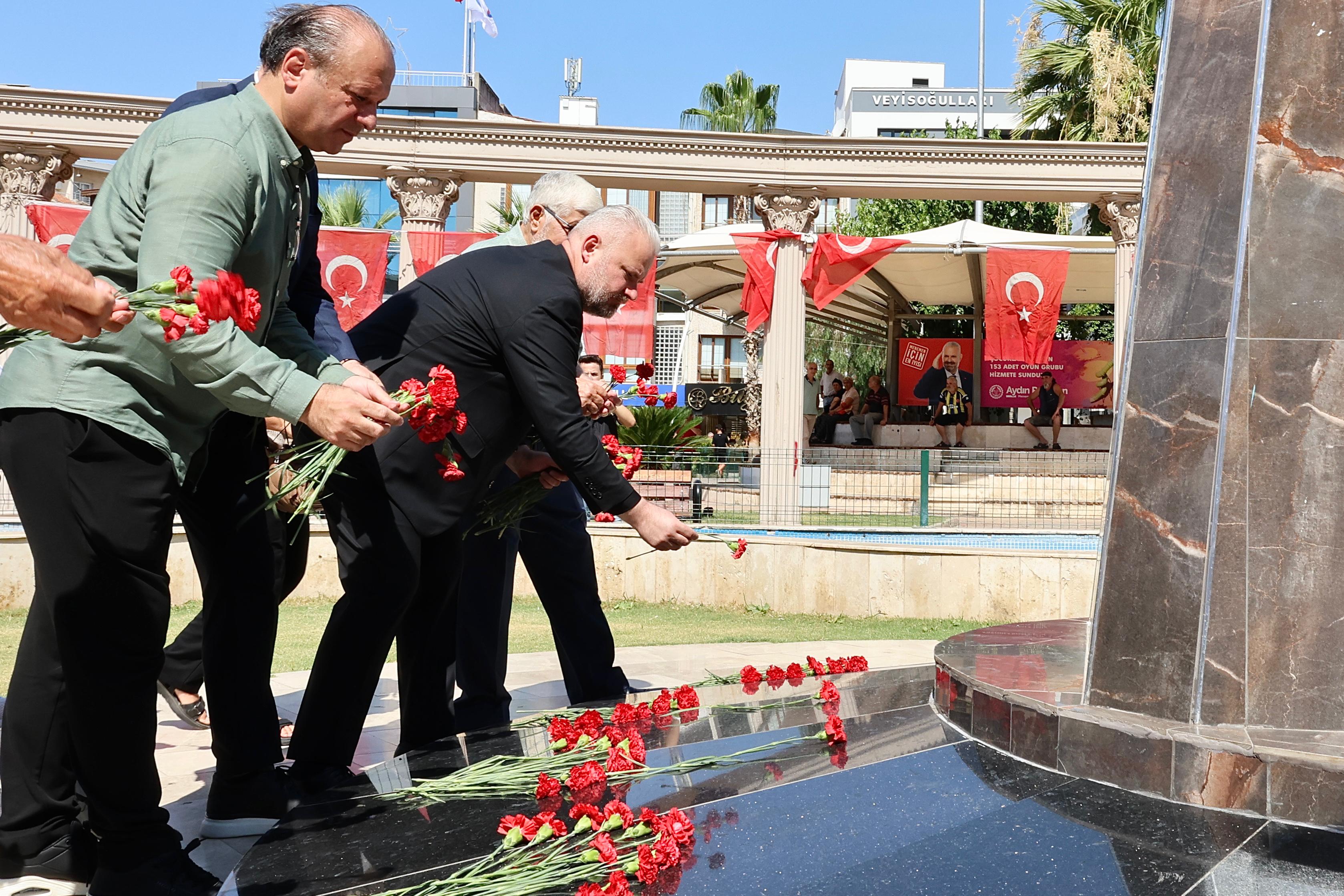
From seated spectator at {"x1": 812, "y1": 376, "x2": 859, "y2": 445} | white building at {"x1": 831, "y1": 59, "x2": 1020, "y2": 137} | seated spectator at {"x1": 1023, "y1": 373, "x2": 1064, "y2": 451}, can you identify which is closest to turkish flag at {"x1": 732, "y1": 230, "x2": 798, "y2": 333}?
seated spectator at {"x1": 812, "y1": 376, "x2": 859, "y2": 445}

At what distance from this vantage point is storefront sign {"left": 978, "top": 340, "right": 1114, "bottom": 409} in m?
23.8

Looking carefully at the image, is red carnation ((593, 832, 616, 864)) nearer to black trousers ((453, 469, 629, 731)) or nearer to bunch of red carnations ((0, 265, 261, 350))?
bunch of red carnations ((0, 265, 261, 350))

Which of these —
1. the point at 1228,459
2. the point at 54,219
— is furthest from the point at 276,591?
the point at 54,219

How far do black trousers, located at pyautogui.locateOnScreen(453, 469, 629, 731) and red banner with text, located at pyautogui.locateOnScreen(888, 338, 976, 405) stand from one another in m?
21.3

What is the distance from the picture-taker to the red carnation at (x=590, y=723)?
3205mm

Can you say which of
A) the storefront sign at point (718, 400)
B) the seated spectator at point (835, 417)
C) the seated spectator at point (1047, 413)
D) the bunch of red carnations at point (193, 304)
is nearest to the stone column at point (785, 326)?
the storefront sign at point (718, 400)

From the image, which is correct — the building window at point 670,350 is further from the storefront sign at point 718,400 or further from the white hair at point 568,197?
the white hair at point 568,197

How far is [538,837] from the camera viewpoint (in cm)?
236

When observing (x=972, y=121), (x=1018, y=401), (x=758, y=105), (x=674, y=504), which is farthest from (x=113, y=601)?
(x=972, y=121)

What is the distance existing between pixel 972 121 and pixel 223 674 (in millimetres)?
54837

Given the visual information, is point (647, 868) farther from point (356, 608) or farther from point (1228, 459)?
point (1228, 459)

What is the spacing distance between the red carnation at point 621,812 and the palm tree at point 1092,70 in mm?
18882

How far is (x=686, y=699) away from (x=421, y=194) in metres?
12.2

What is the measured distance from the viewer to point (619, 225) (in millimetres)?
3297
